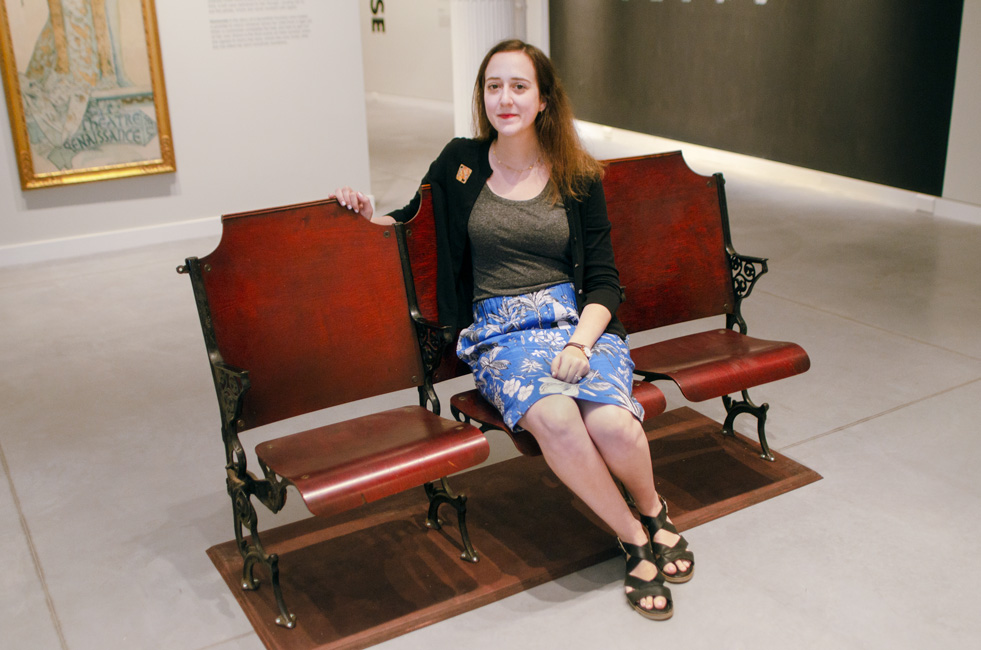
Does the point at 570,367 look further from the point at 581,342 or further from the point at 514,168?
the point at 514,168

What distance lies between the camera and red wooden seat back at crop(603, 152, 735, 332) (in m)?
3.66

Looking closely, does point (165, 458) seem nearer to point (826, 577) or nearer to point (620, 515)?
point (620, 515)

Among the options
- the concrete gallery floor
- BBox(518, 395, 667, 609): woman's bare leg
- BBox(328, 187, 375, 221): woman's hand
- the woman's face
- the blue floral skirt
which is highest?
the woman's face

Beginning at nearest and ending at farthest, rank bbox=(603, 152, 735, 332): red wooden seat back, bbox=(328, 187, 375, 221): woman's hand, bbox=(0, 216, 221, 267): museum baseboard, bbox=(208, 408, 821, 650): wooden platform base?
bbox=(208, 408, 821, 650): wooden platform base < bbox=(328, 187, 375, 221): woman's hand < bbox=(603, 152, 735, 332): red wooden seat back < bbox=(0, 216, 221, 267): museum baseboard

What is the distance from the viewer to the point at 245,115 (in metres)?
7.47

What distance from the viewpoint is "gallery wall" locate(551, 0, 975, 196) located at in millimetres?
7703

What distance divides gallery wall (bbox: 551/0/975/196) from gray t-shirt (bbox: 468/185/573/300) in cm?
564

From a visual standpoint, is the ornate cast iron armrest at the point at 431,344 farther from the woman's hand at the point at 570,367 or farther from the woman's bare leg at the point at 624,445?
the woman's bare leg at the point at 624,445

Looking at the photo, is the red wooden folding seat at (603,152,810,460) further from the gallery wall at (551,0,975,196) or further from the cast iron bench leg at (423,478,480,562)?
the gallery wall at (551,0,975,196)

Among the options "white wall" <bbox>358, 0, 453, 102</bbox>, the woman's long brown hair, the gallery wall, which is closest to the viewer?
the woman's long brown hair

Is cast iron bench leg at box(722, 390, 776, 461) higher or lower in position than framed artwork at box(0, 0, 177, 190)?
lower

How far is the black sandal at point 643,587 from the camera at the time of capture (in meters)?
2.79

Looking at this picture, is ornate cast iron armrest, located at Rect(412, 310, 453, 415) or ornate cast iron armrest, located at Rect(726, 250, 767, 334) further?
ornate cast iron armrest, located at Rect(726, 250, 767, 334)

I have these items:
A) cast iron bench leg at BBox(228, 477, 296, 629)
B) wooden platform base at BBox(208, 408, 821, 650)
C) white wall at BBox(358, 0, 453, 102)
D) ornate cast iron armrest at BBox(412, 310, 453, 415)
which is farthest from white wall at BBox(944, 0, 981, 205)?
white wall at BBox(358, 0, 453, 102)
